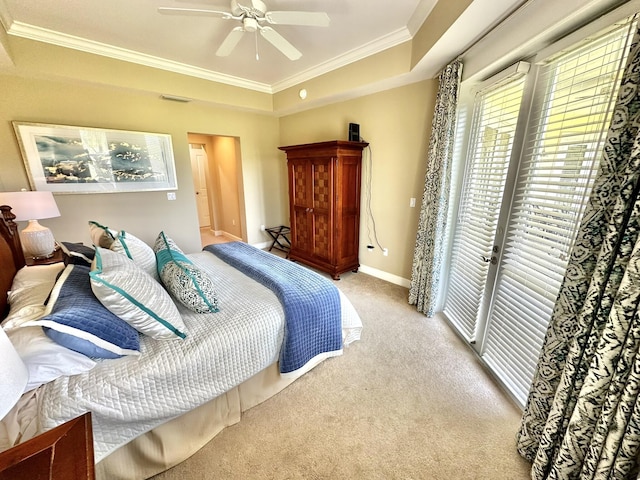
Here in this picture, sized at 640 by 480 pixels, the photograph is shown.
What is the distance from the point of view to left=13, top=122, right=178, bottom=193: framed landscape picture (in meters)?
2.75

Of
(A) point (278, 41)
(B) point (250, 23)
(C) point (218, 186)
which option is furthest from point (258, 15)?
(C) point (218, 186)

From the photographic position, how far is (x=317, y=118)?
3984 mm

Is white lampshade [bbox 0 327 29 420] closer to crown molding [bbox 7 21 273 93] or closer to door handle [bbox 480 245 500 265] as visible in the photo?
door handle [bbox 480 245 500 265]

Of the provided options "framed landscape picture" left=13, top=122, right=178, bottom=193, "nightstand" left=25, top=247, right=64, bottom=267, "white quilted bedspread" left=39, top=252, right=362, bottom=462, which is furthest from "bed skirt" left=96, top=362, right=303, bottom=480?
"framed landscape picture" left=13, top=122, right=178, bottom=193

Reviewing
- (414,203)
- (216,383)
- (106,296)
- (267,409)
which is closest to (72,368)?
(106,296)

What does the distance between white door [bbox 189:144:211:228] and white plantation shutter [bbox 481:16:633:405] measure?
19.2 feet

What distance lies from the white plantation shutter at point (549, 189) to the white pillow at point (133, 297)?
2026 millimetres

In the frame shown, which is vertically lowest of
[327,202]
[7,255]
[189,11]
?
[7,255]

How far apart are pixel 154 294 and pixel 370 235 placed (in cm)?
286

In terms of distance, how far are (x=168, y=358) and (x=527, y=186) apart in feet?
7.46

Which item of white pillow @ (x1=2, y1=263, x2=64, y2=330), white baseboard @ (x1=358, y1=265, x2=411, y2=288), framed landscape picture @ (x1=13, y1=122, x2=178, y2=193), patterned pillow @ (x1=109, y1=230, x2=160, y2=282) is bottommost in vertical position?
white baseboard @ (x1=358, y1=265, x2=411, y2=288)

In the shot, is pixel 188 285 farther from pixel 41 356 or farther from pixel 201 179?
pixel 201 179

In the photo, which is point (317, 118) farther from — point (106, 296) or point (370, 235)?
point (106, 296)

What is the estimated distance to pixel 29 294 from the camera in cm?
133
